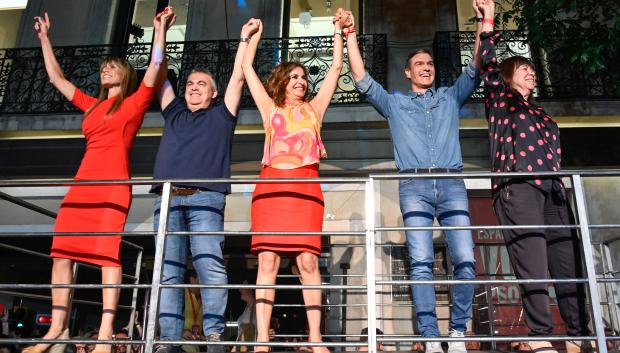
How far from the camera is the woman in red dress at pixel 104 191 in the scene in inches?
130

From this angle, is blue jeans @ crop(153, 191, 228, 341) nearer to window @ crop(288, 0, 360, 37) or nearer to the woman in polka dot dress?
the woman in polka dot dress

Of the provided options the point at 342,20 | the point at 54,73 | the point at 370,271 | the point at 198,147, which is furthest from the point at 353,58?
the point at 54,73

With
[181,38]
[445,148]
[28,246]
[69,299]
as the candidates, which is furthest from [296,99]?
[28,246]

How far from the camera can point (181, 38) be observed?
10.7 m

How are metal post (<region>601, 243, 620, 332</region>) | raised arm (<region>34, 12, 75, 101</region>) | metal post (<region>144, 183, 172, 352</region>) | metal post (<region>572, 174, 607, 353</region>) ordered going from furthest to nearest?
metal post (<region>601, 243, 620, 332</region>), raised arm (<region>34, 12, 75, 101</region>), metal post (<region>144, 183, 172, 352</region>), metal post (<region>572, 174, 607, 353</region>)

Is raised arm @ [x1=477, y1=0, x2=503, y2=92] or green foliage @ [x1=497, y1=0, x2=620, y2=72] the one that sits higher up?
green foliage @ [x1=497, y1=0, x2=620, y2=72]

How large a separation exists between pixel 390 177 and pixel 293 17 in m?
8.59

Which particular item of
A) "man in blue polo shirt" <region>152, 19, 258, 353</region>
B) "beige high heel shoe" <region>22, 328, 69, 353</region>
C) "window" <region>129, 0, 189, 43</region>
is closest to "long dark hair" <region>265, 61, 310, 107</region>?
"man in blue polo shirt" <region>152, 19, 258, 353</region>

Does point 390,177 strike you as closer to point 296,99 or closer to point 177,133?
point 296,99

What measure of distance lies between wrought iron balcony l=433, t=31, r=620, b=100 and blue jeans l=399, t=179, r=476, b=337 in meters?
6.35

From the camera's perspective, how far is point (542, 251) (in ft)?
10.2

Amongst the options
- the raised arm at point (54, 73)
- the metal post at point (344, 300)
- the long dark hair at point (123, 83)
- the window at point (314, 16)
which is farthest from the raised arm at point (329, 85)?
the window at point (314, 16)

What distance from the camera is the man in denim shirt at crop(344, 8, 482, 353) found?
10.6 feet

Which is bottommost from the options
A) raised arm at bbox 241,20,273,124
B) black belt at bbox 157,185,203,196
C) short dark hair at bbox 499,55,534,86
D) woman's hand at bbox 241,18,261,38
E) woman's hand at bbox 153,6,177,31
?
black belt at bbox 157,185,203,196
